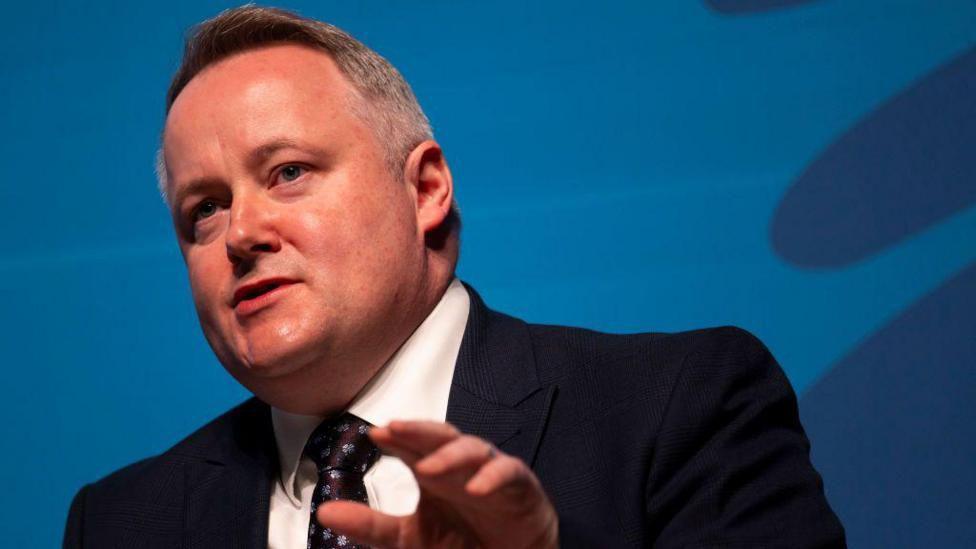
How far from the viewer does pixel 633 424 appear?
69.5 inches

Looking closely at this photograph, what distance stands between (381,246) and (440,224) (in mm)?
195

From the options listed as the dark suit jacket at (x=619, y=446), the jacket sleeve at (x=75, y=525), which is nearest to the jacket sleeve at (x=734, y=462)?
the dark suit jacket at (x=619, y=446)

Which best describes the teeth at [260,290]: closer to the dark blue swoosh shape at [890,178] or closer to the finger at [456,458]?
the finger at [456,458]

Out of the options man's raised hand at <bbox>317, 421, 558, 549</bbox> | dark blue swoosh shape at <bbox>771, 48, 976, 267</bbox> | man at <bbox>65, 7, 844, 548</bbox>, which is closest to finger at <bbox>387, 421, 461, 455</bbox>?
man's raised hand at <bbox>317, 421, 558, 549</bbox>

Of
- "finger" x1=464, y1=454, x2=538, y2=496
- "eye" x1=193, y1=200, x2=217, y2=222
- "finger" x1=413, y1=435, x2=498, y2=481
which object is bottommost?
"finger" x1=464, y1=454, x2=538, y2=496

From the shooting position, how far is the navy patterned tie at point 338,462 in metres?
1.81

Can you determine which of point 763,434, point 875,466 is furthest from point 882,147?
point 763,434

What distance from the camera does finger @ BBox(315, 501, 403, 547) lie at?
3.87ft

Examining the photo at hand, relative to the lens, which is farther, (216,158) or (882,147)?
(882,147)

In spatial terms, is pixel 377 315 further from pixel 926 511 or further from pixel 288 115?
pixel 926 511

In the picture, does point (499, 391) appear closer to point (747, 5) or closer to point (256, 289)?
point (256, 289)

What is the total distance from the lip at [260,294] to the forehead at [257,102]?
0.23 metres

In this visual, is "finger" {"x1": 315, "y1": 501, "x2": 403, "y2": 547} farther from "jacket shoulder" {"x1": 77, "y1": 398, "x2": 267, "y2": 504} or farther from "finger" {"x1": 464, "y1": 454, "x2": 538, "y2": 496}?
"jacket shoulder" {"x1": 77, "y1": 398, "x2": 267, "y2": 504}

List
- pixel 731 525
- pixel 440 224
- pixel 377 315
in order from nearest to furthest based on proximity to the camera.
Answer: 1. pixel 731 525
2. pixel 377 315
3. pixel 440 224
